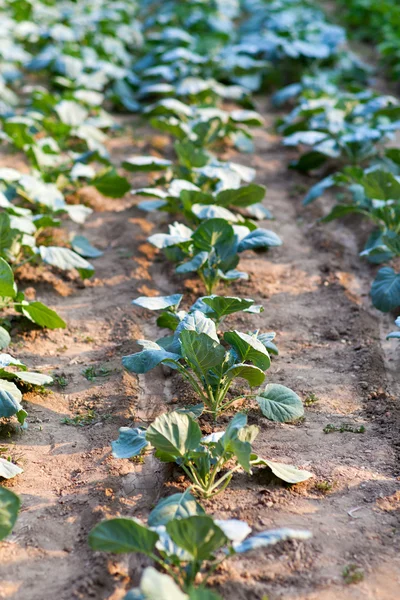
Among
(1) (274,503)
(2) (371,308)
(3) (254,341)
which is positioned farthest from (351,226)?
(1) (274,503)

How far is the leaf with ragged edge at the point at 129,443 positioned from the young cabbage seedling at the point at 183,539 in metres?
0.34

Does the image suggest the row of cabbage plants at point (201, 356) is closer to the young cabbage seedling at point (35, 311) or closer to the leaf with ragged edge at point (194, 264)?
the leaf with ragged edge at point (194, 264)

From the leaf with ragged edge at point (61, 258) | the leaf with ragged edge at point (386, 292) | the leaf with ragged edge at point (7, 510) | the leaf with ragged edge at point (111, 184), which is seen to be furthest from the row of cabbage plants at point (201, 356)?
the leaf with ragged edge at point (386, 292)

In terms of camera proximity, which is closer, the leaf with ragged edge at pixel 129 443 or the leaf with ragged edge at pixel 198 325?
the leaf with ragged edge at pixel 129 443

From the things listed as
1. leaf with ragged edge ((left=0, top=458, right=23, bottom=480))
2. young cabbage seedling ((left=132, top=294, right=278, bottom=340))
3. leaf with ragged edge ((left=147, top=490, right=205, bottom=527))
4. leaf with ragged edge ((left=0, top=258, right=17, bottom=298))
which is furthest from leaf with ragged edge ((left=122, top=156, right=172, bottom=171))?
leaf with ragged edge ((left=147, top=490, right=205, bottom=527))

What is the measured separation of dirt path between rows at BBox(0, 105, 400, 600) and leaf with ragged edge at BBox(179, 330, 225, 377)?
41cm

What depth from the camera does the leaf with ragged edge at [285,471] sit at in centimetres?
259

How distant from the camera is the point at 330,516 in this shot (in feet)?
8.19

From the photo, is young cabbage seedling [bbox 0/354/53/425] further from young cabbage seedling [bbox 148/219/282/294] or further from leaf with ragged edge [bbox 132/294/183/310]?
young cabbage seedling [bbox 148/219/282/294]

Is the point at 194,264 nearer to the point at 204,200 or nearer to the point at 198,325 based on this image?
the point at 204,200

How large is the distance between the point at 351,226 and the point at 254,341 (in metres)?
2.46

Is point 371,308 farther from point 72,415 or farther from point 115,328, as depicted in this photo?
point 72,415

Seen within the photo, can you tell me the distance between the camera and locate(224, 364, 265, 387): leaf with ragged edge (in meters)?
2.84

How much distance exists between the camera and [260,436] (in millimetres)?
2947
